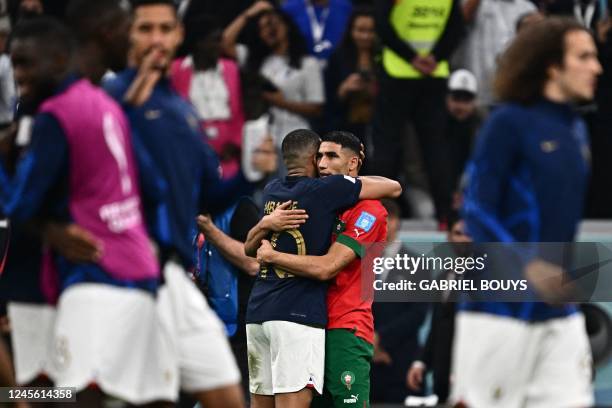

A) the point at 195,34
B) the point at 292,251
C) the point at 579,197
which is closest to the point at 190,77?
the point at 195,34

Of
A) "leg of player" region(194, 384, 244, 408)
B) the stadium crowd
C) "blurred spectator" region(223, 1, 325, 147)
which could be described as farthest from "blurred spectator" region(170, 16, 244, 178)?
"leg of player" region(194, 384, 244, 408)

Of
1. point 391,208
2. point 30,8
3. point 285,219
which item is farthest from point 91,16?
point 30,8

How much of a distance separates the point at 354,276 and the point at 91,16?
2.68 meters

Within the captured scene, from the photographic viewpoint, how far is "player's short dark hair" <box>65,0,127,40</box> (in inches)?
244

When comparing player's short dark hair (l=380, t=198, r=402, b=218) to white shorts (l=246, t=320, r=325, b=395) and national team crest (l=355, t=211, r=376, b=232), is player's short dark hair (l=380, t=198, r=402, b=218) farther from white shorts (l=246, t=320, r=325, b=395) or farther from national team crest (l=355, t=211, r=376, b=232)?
white shorts (l=246, t=320, r=325, b=395)

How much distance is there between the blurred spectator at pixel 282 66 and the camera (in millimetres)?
12359

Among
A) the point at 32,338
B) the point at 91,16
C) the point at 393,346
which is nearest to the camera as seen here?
the point at 32,338

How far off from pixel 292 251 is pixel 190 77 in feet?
13.4

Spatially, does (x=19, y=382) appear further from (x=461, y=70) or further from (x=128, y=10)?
(x=461, y=70)

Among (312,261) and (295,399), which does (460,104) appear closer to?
(312,261)

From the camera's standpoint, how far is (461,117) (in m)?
12.1

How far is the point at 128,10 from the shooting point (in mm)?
6305

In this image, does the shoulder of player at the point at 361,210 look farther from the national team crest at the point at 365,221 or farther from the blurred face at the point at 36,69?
the blurred face at the point at 36,69

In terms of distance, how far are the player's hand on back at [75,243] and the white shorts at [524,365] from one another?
1.60 meters
